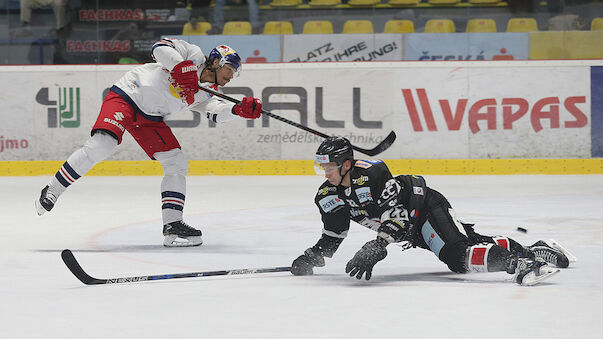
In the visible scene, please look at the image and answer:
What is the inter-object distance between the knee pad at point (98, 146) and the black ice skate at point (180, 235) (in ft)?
1.61

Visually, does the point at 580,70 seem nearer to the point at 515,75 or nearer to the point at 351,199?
the point at 515,75

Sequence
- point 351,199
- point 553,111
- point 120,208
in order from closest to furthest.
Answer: point 351,199, point 120,208, point 553,111

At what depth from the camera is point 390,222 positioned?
371 centimetres

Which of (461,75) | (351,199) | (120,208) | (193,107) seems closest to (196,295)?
(351,199)

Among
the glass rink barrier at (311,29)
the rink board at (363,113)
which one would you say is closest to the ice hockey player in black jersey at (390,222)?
the rink board at (363,113)

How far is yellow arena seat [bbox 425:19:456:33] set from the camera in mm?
9617

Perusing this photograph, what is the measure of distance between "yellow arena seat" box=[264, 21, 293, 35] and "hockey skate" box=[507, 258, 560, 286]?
20.7 ft

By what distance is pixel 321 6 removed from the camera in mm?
9773

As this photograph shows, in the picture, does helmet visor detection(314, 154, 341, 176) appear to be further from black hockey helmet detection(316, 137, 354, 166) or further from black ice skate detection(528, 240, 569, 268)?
black ice skate detection(528, 240, 569, 268)

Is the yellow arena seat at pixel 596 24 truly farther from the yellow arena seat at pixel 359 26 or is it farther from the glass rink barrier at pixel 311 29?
the yellow arena seat at pixel 359 26

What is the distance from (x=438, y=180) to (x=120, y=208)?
308cm

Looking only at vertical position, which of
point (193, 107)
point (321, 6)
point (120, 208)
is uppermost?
point (321, 6)

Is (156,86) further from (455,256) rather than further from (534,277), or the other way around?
(534,277)

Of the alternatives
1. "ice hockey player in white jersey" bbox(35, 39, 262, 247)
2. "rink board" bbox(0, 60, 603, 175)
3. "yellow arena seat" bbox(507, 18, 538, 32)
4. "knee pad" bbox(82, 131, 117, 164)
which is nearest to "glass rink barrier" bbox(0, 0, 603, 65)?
"yellow arena seat" bbox(507, 18, 538, 32)
